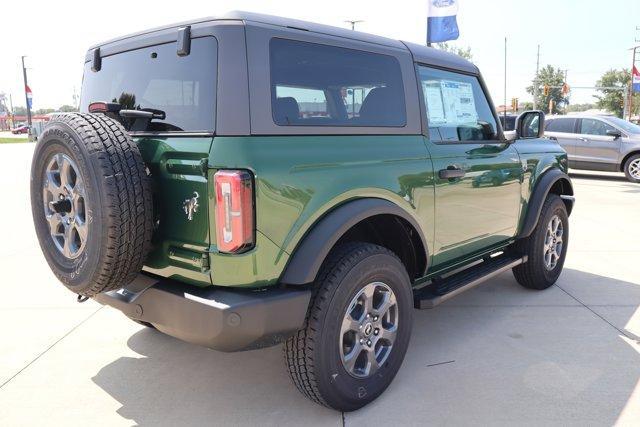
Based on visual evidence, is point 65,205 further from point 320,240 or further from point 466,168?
point 466,168

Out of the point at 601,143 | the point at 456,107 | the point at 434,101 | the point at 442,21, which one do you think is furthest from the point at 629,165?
the point at 434,101

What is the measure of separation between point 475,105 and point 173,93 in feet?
7.56

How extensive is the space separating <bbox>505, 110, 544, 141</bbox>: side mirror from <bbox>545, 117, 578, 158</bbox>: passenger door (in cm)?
954

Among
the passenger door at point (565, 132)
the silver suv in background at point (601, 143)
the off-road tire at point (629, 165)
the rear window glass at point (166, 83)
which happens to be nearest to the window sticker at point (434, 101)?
the rear window glass at point (166, 83)

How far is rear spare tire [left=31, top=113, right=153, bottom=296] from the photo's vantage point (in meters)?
2.14

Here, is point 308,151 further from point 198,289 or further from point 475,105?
point 475,105

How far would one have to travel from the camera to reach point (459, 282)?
3.44m

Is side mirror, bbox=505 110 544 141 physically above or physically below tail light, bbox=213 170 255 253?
above

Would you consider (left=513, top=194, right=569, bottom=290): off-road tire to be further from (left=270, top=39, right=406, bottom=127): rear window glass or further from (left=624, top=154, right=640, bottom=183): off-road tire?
(left=624, top=154, right=640, bottom=183): off-road tire

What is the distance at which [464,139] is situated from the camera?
3516 mm

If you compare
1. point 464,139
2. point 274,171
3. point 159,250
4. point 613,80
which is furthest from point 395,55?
point 613,80

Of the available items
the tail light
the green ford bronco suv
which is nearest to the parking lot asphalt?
the green ford bronco suv

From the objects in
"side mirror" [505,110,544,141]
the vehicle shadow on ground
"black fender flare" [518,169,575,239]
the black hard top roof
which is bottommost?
the vehicle shadow on ground

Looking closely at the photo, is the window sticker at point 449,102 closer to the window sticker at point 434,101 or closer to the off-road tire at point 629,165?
the window sticker at point 434,101
